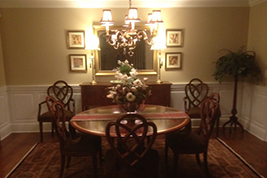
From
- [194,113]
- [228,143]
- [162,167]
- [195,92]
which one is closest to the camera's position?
[162,167]

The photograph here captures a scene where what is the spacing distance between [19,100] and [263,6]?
461 centimetres

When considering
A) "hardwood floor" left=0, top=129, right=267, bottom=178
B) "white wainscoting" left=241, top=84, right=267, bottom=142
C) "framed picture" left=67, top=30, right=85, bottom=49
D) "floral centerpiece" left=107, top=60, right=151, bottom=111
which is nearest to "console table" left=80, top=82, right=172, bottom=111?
"framed picture" left=67, top=30, right=85, bottom=49

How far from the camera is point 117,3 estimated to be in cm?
382

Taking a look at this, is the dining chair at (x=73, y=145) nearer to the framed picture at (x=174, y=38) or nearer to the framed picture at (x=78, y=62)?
the framed picture at (x=78, y=62)

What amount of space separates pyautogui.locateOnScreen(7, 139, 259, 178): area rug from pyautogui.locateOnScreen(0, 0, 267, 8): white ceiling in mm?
2483

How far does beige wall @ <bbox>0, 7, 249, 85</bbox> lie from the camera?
3.85m

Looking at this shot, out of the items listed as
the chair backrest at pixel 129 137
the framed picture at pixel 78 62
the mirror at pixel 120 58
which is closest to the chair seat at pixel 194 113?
the mirror at pixel 120 58

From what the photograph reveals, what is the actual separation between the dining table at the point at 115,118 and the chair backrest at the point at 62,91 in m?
1.27

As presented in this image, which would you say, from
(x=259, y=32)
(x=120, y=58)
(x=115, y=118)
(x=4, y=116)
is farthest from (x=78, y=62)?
(x=259, y=32)

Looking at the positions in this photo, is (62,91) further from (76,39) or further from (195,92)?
(195,92)

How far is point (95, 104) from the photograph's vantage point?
3783 millimetres

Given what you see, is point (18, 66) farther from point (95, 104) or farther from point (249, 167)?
point (249, 167)

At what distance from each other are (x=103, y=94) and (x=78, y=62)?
0.80m

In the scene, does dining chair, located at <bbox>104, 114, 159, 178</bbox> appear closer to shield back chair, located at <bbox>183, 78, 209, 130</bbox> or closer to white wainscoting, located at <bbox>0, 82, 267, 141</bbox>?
shield back chair, located at <bbox>183, 78, 209, 130</bbox>
